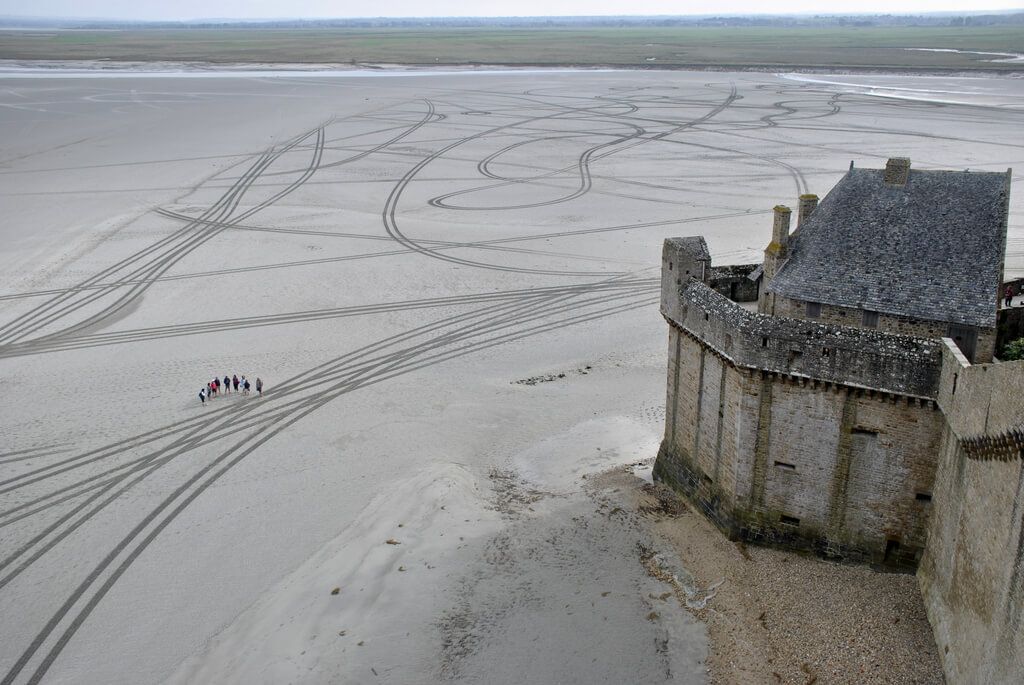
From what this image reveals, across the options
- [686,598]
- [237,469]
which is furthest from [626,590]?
[237,469]

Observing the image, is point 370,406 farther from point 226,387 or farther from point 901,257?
point 901,257

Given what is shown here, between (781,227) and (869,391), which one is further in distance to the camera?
(781,227)

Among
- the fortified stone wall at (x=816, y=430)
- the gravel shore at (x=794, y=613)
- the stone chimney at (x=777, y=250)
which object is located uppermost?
the stone chimney at (x=777, y=250)

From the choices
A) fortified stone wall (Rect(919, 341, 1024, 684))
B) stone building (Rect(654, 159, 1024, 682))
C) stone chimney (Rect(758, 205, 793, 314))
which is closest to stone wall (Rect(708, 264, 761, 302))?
stone building (Rect(654, 159, 1024, 682))

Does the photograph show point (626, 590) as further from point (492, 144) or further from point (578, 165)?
point (492, 144)

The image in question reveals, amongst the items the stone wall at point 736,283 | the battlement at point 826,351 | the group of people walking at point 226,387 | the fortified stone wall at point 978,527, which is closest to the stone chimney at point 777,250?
the stone wall at point 736,283

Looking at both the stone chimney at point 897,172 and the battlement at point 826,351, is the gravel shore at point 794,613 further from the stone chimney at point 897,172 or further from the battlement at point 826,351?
the stone chimney at point 897,172

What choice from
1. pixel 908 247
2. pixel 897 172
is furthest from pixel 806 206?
pixel 908 247
